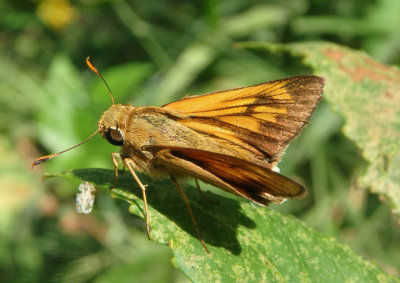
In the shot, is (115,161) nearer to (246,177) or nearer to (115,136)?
(115,136)

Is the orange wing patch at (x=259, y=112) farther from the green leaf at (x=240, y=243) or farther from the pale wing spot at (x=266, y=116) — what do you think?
the green leaf at (x=240, y=243)

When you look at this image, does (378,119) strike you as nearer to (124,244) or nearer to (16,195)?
(124,244)

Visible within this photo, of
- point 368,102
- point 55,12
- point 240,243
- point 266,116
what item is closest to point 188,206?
point 240,243

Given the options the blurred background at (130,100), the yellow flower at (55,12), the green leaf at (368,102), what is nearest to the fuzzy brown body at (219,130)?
the green leaf at (368,102)

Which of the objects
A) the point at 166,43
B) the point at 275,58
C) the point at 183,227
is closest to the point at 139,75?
the point at 166,43

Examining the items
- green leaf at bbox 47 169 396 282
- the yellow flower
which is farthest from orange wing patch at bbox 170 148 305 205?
the yellow flower

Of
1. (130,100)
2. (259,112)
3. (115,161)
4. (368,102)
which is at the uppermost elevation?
(368,102)
